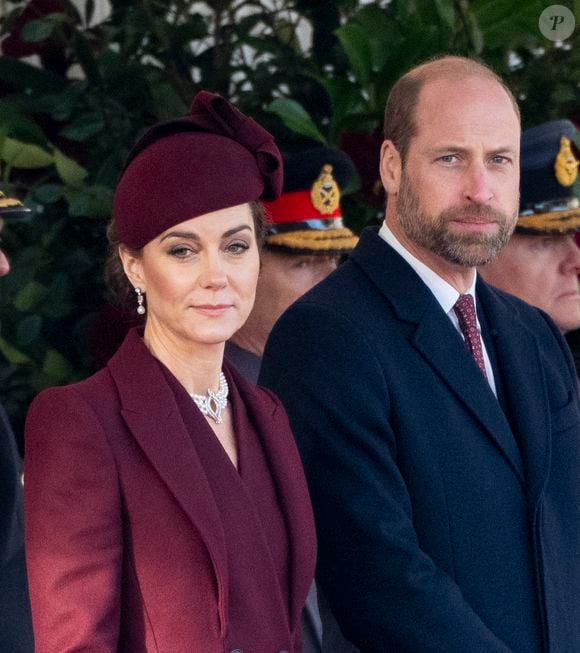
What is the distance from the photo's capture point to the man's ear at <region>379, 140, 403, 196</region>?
2.35m

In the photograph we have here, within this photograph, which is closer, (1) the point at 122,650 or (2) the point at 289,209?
(1) the point at 122,650

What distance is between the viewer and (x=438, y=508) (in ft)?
6.88

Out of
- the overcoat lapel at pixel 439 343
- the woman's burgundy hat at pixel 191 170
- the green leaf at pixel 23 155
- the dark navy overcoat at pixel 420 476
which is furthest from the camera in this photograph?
the green leaf at pixel 23 155

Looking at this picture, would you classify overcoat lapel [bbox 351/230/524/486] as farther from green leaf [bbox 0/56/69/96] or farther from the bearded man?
green leaf [bbox 0/56/69/96]

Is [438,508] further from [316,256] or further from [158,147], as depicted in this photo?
[316,256]

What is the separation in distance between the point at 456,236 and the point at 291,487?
57cm

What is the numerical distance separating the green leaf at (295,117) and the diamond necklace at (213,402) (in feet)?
4.05

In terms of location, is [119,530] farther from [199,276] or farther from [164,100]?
[164,100]

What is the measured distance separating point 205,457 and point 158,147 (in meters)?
0.37

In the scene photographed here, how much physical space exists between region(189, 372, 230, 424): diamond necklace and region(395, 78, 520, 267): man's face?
516mm

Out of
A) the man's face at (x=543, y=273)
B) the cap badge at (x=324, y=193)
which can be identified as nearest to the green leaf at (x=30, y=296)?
the cap badge at (x=324, y=193)

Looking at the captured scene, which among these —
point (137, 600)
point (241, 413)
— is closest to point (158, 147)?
point (241, 413)

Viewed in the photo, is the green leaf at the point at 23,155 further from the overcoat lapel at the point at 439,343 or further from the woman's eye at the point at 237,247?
the woman's eye at the point at 237,247

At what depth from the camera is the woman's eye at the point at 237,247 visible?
72.8 inches
